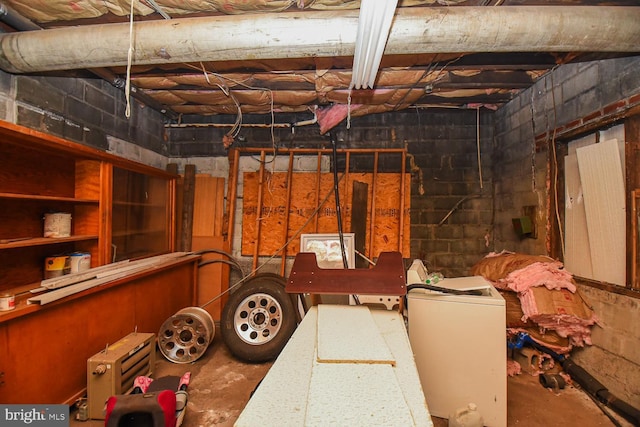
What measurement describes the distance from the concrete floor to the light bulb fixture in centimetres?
235

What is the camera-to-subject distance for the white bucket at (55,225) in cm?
195

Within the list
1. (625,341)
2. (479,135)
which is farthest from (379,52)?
(625,341)

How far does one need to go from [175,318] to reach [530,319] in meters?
2.89

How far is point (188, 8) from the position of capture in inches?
67.0

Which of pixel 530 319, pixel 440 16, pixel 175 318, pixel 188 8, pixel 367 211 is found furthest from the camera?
pixel 367 211

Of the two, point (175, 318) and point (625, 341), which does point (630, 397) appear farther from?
point (175, 318)

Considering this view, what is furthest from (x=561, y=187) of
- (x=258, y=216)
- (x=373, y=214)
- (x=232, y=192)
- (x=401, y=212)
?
(x=232, y=192)

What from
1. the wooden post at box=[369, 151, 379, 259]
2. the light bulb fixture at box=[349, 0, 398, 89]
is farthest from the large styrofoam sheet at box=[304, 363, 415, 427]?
the wooden post at box=[369, 151, 379, 259]

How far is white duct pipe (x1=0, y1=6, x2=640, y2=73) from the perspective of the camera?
1.55 m

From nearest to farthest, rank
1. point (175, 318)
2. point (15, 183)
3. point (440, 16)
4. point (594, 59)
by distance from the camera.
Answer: point (440, 16), point (15, 183), point (594, 59), point (175, 318)

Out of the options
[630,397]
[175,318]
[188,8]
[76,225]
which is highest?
[188,8]

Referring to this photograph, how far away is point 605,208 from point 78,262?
3764 millimetres

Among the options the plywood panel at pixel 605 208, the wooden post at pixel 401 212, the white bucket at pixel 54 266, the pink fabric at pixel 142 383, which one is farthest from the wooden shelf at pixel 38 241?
the plywood panel at pixel 605 208

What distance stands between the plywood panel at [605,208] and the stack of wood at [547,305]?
23 centimetres
